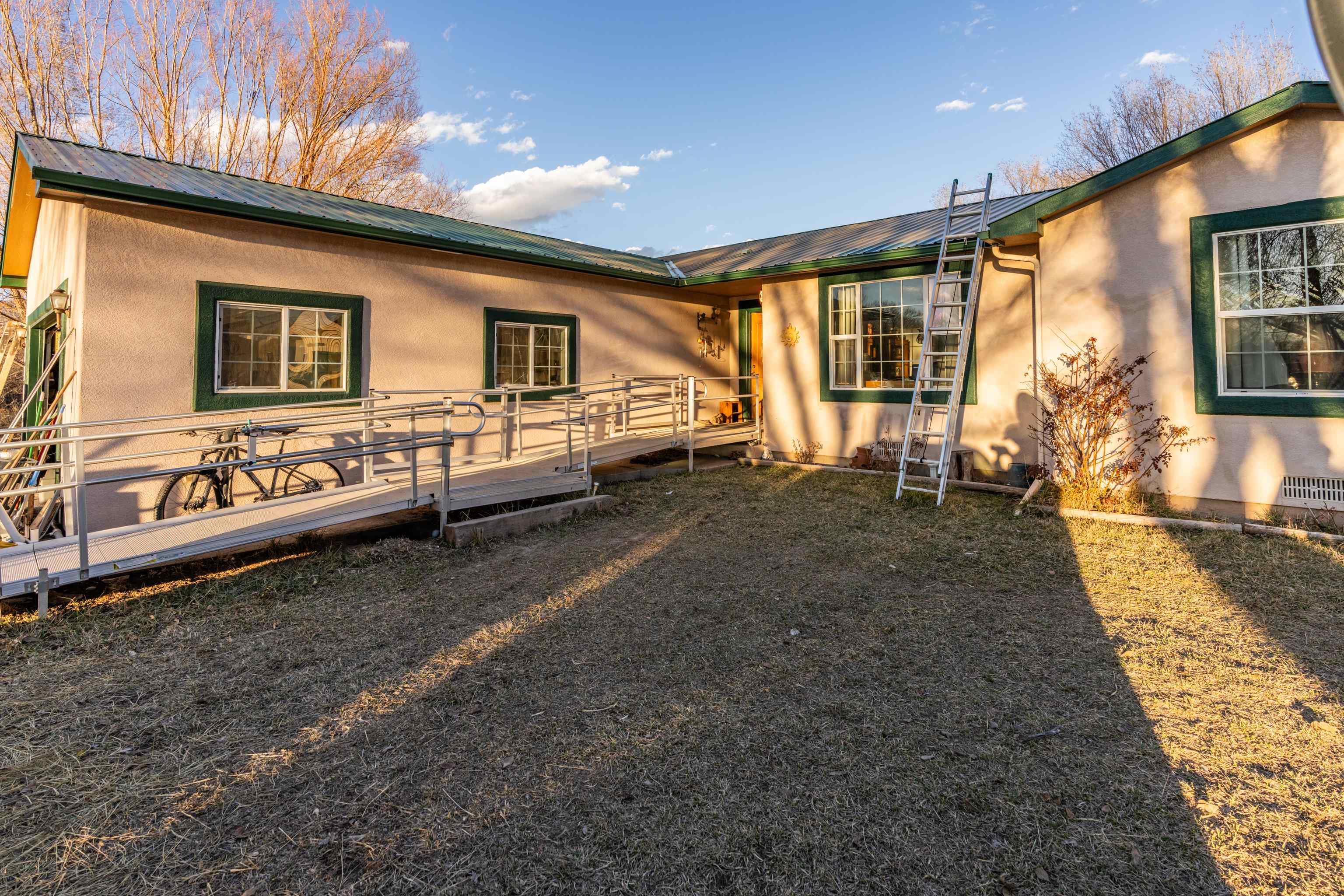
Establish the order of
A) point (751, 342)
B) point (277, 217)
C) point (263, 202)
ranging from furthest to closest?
point (751, 342) < point (263, 202) < point (277, 217)

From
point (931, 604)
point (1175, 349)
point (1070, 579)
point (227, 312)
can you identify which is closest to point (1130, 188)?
point (1175, 349)

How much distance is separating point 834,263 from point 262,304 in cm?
684

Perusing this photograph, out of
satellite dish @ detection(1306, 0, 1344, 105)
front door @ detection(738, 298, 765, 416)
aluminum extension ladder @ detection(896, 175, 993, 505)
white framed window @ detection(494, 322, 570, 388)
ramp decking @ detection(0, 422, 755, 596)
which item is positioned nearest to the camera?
satellite dish @ detection(1306, 0, 1344, 105)

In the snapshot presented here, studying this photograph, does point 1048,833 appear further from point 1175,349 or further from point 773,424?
point 773,424

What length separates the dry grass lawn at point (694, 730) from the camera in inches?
86.7

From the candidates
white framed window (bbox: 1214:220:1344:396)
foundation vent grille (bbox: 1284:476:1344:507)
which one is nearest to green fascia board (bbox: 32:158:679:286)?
white framed window (bbox: 1214:220:1344:396)

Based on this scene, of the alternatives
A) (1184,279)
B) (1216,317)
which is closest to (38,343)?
(1184,279)

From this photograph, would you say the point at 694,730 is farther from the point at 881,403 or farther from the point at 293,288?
the point at 881,403

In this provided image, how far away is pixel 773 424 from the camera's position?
10328 millimetres

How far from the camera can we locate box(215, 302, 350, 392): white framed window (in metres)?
6.87

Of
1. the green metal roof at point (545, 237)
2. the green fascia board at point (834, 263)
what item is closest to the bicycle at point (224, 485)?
the green metal roof at point (545, 237)

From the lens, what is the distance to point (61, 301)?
662cm

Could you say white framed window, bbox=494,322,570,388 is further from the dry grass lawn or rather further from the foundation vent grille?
the foundation vent grille

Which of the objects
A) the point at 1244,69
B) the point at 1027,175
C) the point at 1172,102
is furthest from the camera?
the point at 1027,175
